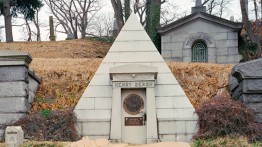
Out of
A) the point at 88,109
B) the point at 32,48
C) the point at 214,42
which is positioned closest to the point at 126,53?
the point at 88,109

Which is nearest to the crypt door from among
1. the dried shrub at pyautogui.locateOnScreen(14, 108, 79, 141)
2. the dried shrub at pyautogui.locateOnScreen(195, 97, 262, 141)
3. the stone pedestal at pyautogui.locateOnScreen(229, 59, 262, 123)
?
the dried shrub at pyautogui.locateOnScreen(14, 108, 79, 141)

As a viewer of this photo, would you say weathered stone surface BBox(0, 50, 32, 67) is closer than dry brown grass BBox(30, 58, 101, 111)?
Yes

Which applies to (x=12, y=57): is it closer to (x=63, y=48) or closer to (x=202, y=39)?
(x=202, y=39)

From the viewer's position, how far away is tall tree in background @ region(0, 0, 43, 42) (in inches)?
906

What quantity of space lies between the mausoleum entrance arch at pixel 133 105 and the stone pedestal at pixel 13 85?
2.26 metres

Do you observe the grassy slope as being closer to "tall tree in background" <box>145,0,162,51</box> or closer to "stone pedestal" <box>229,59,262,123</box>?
"stone pedestal" <box>229,59,262,123</box>

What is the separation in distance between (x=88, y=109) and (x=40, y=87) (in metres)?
2.56

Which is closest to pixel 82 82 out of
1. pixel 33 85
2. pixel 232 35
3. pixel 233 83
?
pixel 33 85

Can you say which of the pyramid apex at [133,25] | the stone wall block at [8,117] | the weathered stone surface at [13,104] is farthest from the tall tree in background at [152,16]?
the stone wall block at [8,117]

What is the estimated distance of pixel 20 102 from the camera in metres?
9.80

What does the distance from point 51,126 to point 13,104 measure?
1218 mm

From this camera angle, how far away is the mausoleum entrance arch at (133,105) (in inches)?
373

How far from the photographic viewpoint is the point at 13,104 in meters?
9.74

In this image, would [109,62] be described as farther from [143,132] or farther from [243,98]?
[243,98]
